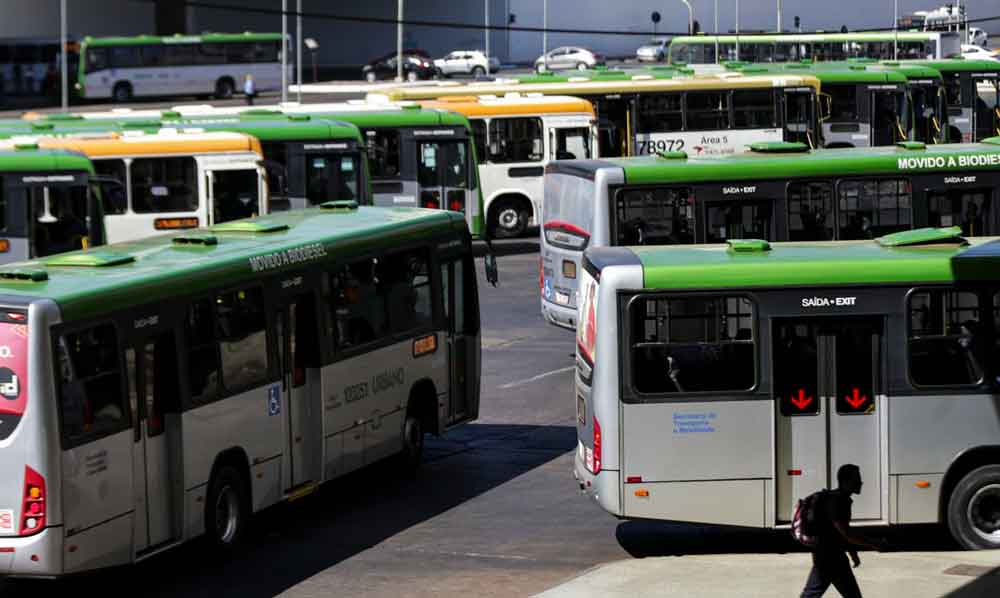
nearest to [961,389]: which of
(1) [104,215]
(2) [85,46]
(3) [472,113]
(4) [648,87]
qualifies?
(1) [104,215]

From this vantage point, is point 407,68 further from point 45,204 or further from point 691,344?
point 691,344

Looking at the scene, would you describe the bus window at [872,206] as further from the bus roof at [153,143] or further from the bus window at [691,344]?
the bus roof at [153,143]

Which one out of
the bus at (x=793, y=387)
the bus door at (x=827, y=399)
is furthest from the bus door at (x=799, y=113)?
the bus door at (x=827, y=399)

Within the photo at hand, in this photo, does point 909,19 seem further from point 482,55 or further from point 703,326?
point 703,326

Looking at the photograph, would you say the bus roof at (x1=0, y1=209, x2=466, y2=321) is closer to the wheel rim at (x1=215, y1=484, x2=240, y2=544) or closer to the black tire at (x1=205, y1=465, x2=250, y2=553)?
the black tire at (x1=205, y1=465, x2=250, y2=553)

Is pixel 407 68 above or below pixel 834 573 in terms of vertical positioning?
above

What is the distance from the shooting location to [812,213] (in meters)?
24.5

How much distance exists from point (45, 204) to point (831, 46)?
50.9m

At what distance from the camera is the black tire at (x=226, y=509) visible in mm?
15383

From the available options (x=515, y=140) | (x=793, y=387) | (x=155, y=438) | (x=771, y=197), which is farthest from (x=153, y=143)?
(x=793, y=387)

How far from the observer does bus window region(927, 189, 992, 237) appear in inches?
972

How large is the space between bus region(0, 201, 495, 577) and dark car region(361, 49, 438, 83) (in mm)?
75282

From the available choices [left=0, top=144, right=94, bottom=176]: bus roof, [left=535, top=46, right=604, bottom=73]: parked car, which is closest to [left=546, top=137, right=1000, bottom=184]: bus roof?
[left=0, top=144, right=94, bottom=176]: bus roof

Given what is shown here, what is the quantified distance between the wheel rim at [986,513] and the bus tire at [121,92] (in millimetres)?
71584
